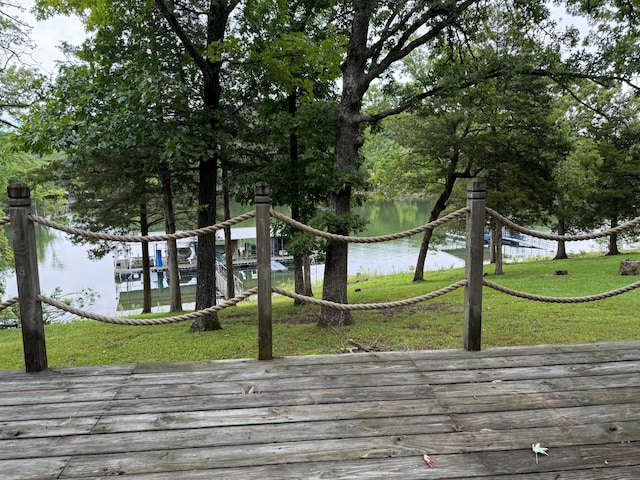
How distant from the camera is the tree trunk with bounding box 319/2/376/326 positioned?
843 cm

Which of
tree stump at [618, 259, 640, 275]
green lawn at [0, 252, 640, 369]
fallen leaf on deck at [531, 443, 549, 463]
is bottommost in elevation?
green lawn at [0, 252, 640, 369]

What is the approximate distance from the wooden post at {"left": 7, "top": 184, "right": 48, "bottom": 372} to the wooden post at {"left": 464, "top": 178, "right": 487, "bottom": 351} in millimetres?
2927

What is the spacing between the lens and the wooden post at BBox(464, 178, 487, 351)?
3.20 meters

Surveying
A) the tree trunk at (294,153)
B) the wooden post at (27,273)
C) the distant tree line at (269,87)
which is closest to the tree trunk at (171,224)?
the distant tree line at (269,87)

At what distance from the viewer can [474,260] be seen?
3.25 m

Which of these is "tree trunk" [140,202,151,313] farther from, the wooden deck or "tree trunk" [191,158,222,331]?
the wooden deck

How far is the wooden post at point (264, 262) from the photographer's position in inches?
122

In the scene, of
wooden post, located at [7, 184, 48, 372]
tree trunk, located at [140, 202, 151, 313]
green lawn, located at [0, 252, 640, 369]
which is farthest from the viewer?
tree trunk, located at [140, 202, 151, 313]

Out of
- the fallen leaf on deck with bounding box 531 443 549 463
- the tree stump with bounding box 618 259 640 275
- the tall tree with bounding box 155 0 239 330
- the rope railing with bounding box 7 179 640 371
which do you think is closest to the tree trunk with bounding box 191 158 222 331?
the tall tree with bounding box 155 0 239 330

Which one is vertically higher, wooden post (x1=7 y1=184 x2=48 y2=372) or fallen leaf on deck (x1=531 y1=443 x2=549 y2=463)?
wooden post (x1=7 y1=184 x2=48 y2=372)

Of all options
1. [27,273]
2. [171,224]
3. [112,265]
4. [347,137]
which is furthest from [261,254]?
[112,265]

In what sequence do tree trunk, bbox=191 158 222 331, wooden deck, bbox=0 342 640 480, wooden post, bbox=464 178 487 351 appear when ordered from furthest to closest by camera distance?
1. tree trunk, bbox=191 158 222 331
2. wooden post, bbox=464 178 487 351
3. wooden deck, bbox=0 342 640 480

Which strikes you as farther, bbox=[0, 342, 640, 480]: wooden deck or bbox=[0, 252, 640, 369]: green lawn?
bbox=[0, 252, 640, 369]: green lawn

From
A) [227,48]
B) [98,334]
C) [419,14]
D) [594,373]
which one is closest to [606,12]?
[419,14]
